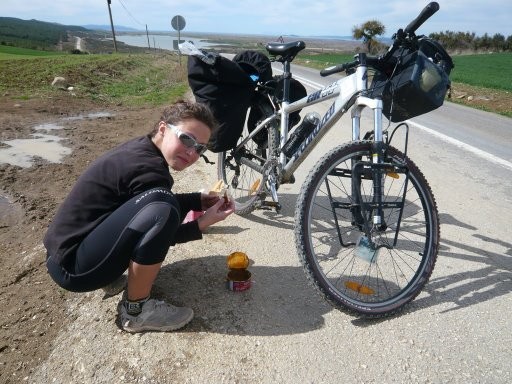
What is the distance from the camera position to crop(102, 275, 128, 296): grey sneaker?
7.78 ft

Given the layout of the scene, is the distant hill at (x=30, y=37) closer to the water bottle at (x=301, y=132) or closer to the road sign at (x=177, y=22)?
the road sign at (x=177, y=22)

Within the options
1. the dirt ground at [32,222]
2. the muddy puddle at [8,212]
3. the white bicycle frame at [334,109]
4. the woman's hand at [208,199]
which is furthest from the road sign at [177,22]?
the woman's hand at [208,199]

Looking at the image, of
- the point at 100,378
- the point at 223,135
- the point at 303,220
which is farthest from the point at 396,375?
the point at 223,135

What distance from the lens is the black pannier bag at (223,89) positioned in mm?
3049

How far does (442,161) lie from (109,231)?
484 centimetres

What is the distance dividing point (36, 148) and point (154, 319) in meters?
4.68

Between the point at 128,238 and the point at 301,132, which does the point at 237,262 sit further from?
the point at 301,132

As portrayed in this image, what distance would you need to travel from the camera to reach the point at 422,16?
2.15 metres

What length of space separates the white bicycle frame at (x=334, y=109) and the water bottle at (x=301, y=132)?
66 mm

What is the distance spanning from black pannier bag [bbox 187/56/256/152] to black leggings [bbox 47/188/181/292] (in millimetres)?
1325

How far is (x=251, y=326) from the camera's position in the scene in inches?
86.7

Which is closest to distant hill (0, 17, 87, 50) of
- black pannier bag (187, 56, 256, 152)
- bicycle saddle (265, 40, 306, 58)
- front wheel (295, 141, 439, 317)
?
black pannier bag (187, 56, 256, 152)

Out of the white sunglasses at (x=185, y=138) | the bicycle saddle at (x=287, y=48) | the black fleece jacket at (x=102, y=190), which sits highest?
the bicycle saddle at (x=287, y=48)

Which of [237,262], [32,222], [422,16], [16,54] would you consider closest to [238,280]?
[237,262]
